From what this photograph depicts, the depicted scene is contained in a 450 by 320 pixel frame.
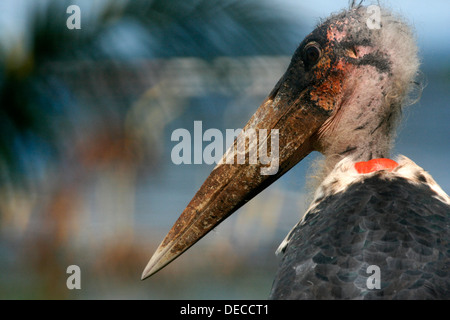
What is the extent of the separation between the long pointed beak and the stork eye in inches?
3.7

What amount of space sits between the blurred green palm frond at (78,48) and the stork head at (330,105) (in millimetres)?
2529

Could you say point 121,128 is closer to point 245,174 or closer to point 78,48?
point 78,48

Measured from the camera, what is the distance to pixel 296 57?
73.7 inches

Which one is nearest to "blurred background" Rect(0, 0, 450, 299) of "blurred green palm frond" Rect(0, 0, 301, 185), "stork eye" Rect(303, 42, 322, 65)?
"blurred green palm frond" Rect(0, 0, 301, 185)

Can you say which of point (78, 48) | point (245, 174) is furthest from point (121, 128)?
point (245, 174)

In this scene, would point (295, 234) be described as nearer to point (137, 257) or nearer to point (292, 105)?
point (292, 105)

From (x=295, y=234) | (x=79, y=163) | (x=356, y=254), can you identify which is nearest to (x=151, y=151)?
(x=79, y=163)

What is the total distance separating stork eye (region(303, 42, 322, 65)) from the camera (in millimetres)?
1848

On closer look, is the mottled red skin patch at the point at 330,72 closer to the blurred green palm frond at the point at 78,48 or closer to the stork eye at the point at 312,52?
the stork eye at the point at 312,52

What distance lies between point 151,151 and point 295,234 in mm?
3554

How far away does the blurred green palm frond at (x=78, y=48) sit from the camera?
4.28 meters

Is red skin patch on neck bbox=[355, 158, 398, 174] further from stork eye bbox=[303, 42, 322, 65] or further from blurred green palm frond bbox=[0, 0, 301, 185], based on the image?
blurred green palm frond bbox=[0, 0, 301, 185]

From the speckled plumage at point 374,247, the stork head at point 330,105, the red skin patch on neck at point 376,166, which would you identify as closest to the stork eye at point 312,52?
the stork head at point 330,105

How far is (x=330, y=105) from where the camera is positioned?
1.86m
